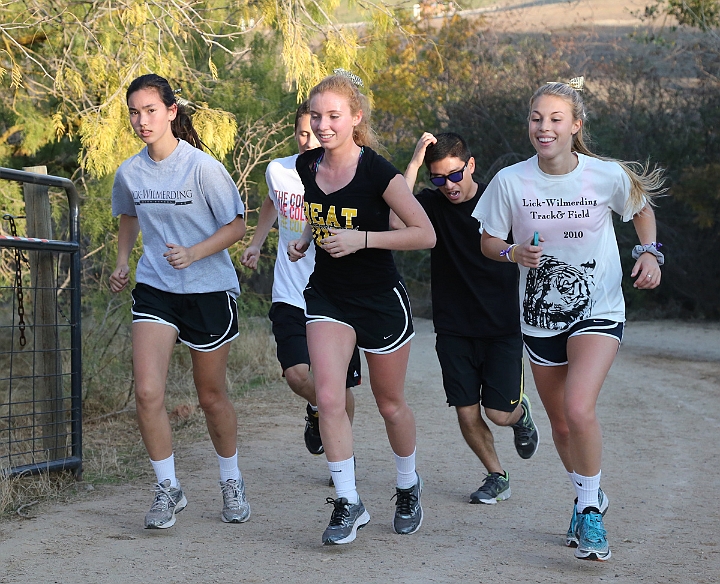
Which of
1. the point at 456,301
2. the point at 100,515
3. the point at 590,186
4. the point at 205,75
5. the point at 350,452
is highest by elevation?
the point at 205,75

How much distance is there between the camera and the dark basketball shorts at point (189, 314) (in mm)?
4863

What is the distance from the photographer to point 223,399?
511cm

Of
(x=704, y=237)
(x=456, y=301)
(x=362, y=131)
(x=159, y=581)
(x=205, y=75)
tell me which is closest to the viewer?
(x=159, y=581)

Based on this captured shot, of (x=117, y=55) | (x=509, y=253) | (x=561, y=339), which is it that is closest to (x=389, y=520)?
(x=561, y=339)

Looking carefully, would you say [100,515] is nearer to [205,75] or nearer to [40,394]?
[40,394]

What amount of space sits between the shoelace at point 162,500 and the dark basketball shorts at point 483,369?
1.63m

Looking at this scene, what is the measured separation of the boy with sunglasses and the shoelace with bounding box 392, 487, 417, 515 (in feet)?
2.39

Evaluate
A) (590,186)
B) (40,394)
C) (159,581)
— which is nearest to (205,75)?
(40,394)

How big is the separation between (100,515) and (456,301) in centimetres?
221

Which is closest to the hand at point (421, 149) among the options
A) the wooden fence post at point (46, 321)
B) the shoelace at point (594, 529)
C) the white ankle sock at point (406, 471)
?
the white ankle sock at point (406, 471)

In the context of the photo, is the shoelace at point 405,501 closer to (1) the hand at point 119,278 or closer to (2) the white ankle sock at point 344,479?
(2) the white ankle sock at point 344,479

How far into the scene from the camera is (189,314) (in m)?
4.92

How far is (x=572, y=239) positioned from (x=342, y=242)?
1027mm

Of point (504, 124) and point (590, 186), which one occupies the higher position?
point (504, 124)
